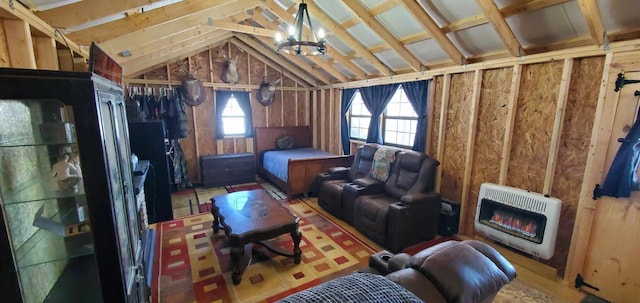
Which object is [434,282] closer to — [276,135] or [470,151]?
[470,151]

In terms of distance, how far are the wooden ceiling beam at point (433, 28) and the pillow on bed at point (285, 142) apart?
13.3 feet

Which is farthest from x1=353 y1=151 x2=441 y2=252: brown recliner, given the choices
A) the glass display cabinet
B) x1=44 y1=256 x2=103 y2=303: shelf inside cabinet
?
x1=44 y1=256 x2=103 y2=303: shelf inside cabinet

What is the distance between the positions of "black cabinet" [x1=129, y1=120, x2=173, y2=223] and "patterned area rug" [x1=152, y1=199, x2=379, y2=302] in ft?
0.70

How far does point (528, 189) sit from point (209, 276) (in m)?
3.49

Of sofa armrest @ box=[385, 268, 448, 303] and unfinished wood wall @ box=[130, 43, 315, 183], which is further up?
unfinished wood wall @ box=[130, 43, 315, 183]

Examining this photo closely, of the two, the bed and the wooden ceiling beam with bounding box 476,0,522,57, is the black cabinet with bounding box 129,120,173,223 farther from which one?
the wooden ceiling beam with bounding box 476,0,522,57

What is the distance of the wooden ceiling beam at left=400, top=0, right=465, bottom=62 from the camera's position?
2.70 meters

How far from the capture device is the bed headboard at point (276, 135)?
6215 mm

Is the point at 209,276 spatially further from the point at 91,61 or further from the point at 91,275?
the point at 91,61

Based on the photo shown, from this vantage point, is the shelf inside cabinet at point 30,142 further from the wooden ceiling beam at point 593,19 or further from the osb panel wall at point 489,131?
the osb panel wall at point 489,131

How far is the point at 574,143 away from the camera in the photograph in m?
2.55

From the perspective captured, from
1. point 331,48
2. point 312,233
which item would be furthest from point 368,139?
point 312,233

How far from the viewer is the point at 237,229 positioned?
2.51 m

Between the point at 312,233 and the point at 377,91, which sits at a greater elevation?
the point at 377,91
